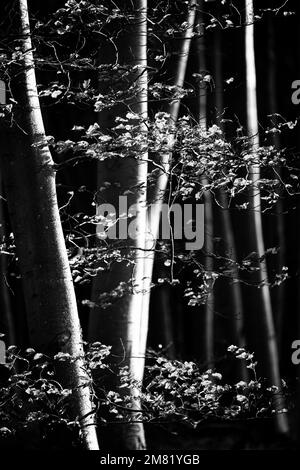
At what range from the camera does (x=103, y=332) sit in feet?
18.3

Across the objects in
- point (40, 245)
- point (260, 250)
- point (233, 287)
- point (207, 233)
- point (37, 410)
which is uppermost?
point (207, 233)

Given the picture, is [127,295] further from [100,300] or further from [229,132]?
[229,132]

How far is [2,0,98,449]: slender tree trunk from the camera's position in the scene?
188 inches

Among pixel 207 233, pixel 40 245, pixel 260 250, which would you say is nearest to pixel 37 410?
pixel 40 245

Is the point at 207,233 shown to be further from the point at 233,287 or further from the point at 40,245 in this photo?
the point at 40,245

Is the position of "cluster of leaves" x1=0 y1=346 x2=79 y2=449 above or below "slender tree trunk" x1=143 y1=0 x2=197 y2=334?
below

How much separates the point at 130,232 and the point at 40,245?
1.01 meters

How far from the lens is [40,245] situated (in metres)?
4.79

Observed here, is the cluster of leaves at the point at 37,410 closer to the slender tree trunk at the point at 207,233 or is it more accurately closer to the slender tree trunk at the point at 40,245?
the slender tree trunk at the point at 40,245

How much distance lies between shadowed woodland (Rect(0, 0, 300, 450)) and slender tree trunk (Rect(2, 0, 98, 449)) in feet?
0.04

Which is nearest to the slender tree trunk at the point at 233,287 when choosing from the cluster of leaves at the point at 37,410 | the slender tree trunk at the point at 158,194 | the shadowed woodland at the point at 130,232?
the shadowed woodland at the point at 130,232

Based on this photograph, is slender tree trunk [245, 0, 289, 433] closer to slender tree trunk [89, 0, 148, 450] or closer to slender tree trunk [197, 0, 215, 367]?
slender tree trunk [197, 0, 215, 367]

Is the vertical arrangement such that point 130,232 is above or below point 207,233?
below

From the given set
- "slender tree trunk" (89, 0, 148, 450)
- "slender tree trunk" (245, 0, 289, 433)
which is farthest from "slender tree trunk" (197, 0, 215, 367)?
"slender tree trunk" (89, 0, 148, 450)
